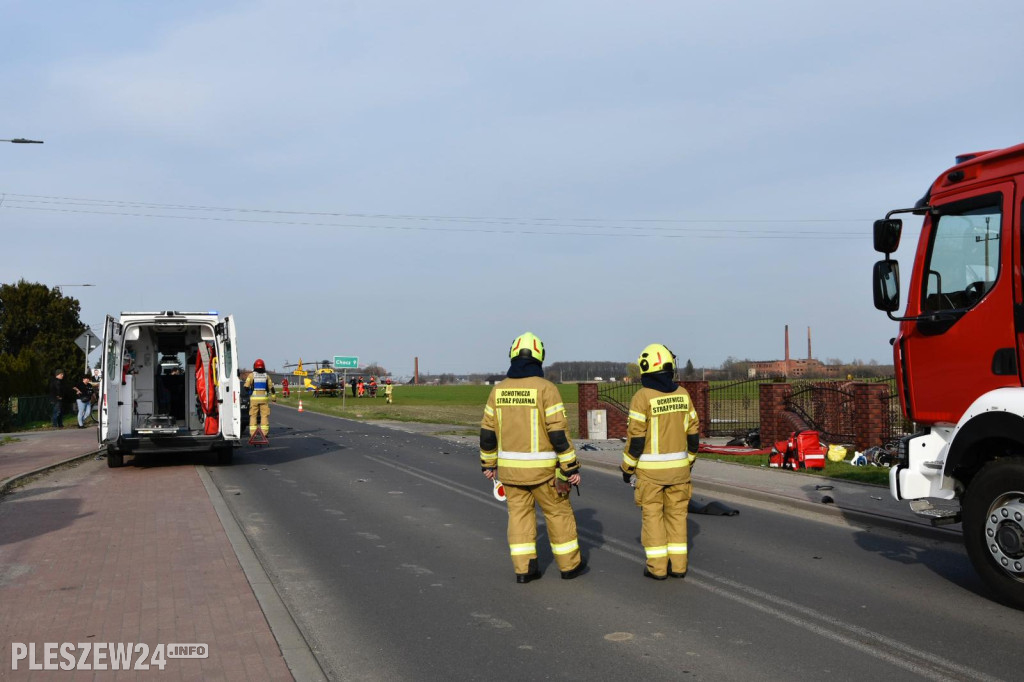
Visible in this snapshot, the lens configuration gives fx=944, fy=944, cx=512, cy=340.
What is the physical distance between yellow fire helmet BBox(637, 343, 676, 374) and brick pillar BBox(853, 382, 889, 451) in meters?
10.6

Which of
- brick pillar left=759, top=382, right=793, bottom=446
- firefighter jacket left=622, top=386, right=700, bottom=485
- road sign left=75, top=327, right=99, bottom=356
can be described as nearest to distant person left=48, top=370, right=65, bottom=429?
road sign left=75, top=327, right=99, bottom=356

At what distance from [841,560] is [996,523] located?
1967mm

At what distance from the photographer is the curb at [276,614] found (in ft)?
17.2

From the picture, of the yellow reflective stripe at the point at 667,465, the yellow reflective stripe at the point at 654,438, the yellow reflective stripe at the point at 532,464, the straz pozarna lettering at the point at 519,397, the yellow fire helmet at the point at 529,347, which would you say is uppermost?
the yellow fire helmet at the point at 529,347

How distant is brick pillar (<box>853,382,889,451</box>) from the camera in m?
16.8

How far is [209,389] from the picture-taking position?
56.5ft

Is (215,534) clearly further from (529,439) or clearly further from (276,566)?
(529,439)

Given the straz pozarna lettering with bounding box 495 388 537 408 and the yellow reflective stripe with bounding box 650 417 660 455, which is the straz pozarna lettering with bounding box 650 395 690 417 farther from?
the straz pozarna lettering with bounding box 495 388 537 408

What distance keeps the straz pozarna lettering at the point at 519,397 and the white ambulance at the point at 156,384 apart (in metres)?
10.3

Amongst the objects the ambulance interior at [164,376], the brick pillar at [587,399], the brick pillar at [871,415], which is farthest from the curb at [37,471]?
the brick pillar at [871,415]

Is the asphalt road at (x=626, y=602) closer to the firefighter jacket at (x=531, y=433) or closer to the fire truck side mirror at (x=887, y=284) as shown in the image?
the firefighter jacket at (x=531, y=433)

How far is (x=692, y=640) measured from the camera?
19.1 ft

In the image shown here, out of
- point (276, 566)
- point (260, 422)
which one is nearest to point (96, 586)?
point (276, 566)

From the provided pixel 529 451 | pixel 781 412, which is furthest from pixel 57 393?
pixel 529 451
